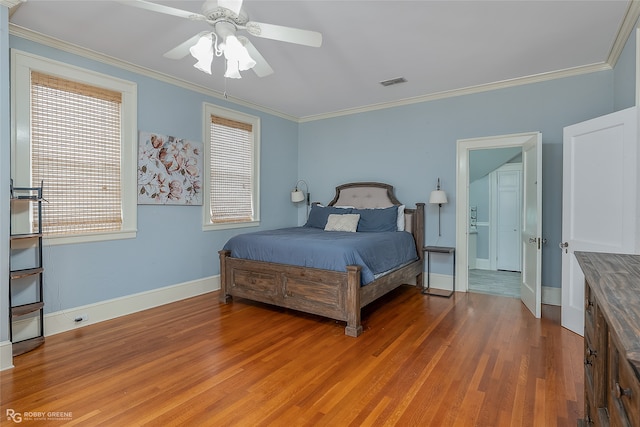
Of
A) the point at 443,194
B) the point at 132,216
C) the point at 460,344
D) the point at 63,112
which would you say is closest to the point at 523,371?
the point at 460,344

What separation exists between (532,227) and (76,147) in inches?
189

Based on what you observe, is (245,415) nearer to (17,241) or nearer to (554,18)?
(17,241)

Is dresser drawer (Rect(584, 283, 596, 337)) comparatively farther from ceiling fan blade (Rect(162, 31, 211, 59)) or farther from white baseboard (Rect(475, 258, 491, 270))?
white baseboard (Rect(475, 258, 491, 270))

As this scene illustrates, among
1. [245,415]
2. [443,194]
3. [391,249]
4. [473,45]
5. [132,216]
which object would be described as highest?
[473,45]

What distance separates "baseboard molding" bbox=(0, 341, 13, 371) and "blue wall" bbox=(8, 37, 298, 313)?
0.66 m

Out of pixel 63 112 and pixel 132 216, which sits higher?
pixel 63 112

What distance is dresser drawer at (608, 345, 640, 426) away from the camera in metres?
0.81

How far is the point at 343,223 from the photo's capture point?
475 centimetres

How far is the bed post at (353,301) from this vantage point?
313cm

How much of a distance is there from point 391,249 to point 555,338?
68.8 inches

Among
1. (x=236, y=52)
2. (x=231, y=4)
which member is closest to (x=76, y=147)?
(x=236, y=52)

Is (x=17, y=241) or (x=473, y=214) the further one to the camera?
(x=473, y=214)

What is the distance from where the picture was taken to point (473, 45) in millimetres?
3205

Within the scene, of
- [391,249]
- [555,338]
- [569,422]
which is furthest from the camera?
[391,249]
